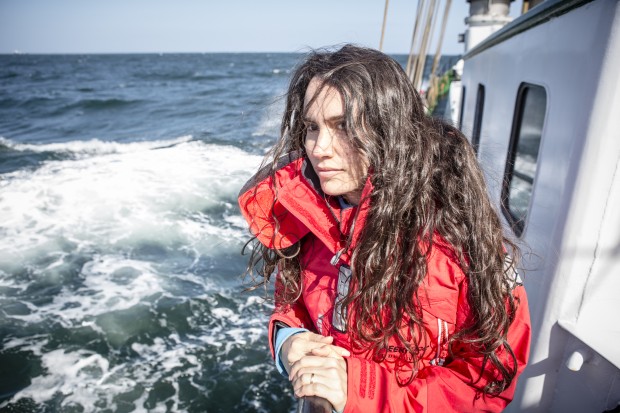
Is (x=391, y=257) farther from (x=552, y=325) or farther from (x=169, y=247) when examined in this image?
(x=169, y=247)

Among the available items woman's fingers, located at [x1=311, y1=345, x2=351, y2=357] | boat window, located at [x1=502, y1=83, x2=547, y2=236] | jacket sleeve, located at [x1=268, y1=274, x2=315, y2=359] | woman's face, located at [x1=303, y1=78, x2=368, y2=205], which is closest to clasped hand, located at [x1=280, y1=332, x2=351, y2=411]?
woman's fingers, located at [x1=311, y1=345, x2=351, y2=357]

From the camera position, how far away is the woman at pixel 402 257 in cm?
132

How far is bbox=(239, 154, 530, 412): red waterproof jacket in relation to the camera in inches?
50.6

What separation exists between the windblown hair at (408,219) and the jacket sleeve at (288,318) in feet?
1.13

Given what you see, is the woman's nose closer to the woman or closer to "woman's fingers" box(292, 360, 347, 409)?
the woman

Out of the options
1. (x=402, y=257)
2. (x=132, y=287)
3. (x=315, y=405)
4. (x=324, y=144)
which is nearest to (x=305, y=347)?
(x=315, y=405)

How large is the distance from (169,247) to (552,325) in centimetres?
642

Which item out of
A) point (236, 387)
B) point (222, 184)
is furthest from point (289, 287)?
point (222, 184)

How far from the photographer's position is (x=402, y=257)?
1382 mm

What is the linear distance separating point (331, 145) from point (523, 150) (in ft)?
6.85

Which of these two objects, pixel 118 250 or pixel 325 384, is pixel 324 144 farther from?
pixel 118 250

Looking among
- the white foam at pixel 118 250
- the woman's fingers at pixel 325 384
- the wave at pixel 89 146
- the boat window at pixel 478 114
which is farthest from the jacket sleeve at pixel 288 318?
the wave at pixel 89 146

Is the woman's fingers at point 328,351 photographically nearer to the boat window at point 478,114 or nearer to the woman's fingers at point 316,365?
the woman's fingers at point 316,365

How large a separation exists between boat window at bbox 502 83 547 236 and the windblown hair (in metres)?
1.36
